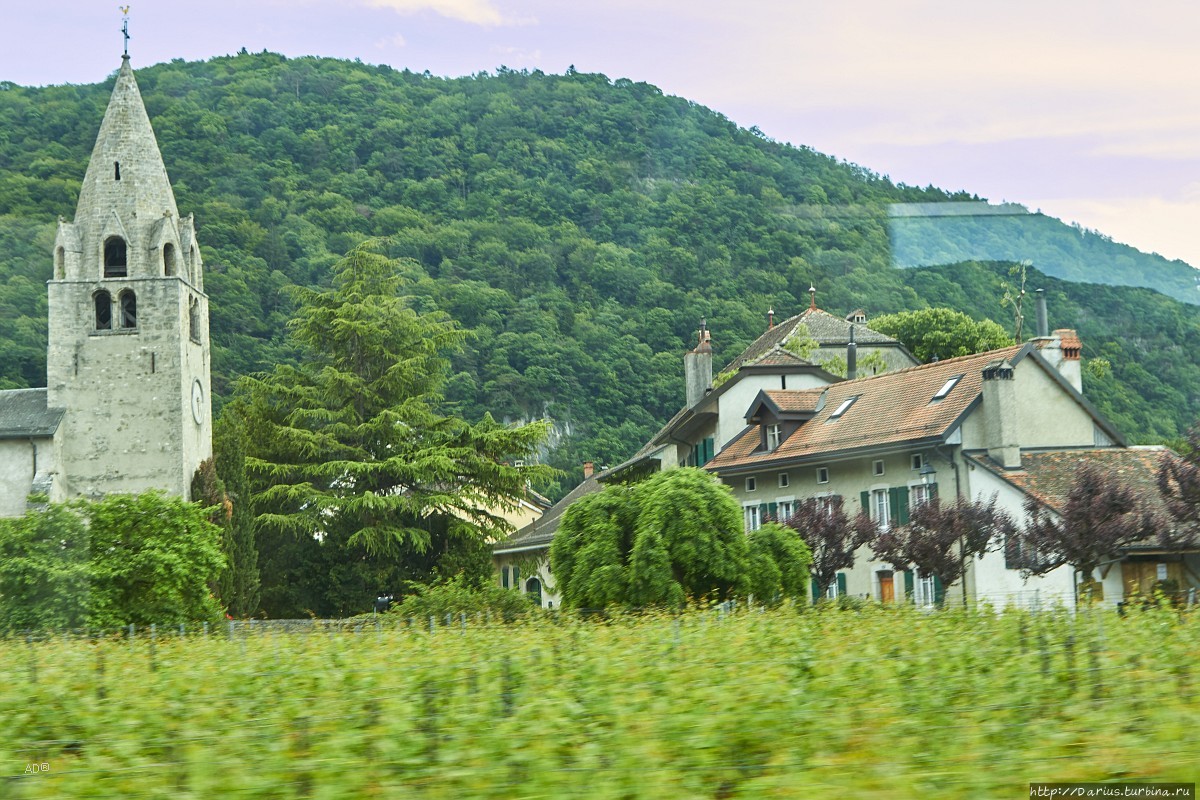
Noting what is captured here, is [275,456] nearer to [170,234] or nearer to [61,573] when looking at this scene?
[170,234]

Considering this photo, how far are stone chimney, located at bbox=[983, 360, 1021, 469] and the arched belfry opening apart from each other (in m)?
35.1

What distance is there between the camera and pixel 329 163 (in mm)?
89625

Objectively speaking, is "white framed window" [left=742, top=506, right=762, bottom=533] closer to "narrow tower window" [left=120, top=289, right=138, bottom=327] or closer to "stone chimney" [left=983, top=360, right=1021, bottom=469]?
"stone chimney" [left=983, top=360, right=1021, bottom=469]

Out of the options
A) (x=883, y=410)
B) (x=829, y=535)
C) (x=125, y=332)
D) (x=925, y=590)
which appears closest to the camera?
(x=829, y=535)

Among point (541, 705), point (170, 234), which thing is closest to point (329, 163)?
point (170, 234)

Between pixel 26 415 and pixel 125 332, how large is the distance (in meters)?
4.88

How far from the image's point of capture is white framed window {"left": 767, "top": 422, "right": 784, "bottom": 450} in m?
48.2

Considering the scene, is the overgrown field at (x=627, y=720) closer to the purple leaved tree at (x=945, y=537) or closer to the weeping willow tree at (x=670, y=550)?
the weeping willow tree at (x=670, y=550)

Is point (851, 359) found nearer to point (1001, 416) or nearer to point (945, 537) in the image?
point (1001, 416)

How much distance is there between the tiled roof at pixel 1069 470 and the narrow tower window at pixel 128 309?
34468 mm

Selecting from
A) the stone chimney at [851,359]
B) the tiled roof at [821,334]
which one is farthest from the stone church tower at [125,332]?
the stone chimney at [851,359]

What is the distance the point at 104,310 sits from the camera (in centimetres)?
5850

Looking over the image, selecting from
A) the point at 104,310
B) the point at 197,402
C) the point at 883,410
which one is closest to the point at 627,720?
the point at 883,410

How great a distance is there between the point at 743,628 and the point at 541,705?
7908 millimetres
